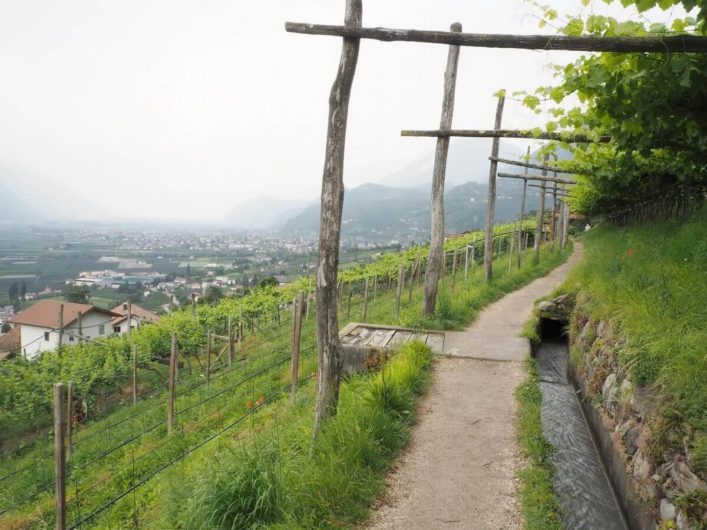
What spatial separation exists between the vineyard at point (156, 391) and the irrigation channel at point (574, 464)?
8.12 ft

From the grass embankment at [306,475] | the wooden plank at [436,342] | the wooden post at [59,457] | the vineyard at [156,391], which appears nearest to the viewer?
the grass embankment at [306,475]

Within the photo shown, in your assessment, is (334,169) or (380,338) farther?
(380,338)

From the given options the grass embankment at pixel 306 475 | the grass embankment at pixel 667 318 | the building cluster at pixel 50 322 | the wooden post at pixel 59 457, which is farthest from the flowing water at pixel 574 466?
the building cluster at pixel 50 322

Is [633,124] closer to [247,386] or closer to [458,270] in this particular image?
[247,386]

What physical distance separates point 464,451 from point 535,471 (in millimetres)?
734

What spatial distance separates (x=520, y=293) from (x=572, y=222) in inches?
1340

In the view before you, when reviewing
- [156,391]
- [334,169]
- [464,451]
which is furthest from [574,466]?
[156,391]

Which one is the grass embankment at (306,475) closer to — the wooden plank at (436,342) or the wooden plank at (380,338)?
the wooden plank at (380,338)

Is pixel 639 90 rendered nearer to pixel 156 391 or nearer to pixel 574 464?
pixel 574 464

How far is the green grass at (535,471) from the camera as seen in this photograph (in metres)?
3.93

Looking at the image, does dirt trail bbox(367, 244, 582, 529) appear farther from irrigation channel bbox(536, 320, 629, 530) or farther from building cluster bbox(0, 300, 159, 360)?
building cluster bbox(0, 300, 159, 360)

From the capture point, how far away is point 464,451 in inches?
197

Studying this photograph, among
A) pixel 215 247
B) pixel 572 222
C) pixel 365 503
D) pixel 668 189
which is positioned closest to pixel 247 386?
pixel 365 503

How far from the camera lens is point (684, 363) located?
4.05 meters
